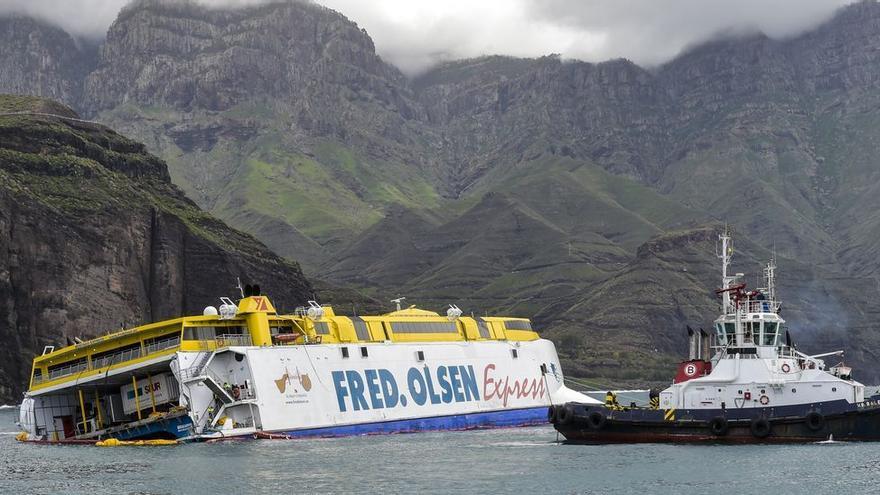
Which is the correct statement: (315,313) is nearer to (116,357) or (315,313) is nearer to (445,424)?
(445,424)

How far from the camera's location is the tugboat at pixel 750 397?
70812mm

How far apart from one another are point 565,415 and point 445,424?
15.0 meters

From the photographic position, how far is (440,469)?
6644 cm

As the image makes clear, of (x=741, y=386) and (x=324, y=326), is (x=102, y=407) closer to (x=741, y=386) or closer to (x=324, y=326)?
(x=324, y=326)

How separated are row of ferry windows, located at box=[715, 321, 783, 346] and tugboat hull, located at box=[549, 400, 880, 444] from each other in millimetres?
3742

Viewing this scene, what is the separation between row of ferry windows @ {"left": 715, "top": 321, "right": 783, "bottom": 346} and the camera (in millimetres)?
72562

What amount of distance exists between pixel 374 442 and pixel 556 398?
2526cm

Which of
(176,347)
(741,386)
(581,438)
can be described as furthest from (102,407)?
(741,386)

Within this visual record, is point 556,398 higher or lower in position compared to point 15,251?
lower

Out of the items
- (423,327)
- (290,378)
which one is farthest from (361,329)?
(290,378)

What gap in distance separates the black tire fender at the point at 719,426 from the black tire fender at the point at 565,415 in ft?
27.3

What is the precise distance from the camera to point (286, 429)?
79125mm

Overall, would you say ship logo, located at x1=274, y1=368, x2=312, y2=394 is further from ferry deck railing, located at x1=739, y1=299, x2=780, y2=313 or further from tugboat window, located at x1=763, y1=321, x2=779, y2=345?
tugboat window, located at x1=763, y1=321, x2=779, y2=345

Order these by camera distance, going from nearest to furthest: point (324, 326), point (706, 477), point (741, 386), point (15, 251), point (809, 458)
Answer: point (706, 477), point (809, 458), point (741, 386), point (324, 326), point (15, 251)
